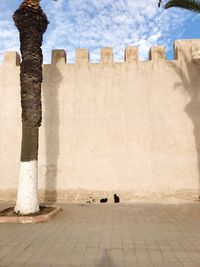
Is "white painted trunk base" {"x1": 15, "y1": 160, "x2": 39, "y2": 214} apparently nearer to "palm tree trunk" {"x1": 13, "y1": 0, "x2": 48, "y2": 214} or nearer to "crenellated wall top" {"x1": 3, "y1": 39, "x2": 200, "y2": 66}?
"palm tree trunk" {"x1": 13, "y1": 0, "x2": 48, "y2": 214}

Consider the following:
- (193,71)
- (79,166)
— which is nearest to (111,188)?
(79,166)

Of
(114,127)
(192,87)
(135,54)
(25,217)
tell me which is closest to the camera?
(25,217)

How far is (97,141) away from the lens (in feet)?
38.9

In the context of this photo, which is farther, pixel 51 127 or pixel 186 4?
pixel 51 127

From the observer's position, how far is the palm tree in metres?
9.90

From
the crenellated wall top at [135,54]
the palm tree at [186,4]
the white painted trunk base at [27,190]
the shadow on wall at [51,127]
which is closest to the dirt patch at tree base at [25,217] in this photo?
the white painted trunk base at [27,190]

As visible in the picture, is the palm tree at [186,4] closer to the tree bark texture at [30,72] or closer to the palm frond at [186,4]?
the palm frond at [186,4]

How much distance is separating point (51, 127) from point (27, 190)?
3.89 meters

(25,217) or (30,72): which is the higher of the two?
(30,72)

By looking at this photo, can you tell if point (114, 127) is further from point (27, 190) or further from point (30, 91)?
point (27, 190)

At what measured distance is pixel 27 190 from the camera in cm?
861

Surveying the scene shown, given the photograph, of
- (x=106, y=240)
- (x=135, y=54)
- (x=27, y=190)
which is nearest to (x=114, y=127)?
(x=135, y=54)

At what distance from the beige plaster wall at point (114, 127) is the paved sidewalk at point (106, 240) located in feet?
7.30

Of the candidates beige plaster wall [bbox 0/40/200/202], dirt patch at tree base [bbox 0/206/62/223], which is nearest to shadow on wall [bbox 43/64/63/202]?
beige plaster wall [bbox 0/40/200/202]
